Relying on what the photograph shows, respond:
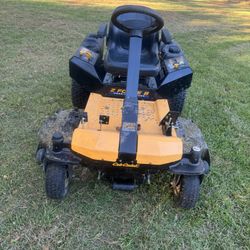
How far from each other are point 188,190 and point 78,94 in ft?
5.36

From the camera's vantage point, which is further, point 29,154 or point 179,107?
point 179,107

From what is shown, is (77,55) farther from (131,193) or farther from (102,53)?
(131,193)

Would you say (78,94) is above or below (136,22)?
below

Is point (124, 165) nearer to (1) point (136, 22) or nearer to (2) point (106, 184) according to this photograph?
(2) point (106, 184)

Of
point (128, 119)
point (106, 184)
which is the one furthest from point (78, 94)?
point (128, 119)

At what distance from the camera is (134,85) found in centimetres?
270

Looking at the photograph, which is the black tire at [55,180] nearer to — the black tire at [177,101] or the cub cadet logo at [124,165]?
the cub cadet logo at [124,165]

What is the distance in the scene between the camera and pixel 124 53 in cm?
328

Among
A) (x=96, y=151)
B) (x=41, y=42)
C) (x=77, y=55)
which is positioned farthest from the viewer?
(x=41, y=42)

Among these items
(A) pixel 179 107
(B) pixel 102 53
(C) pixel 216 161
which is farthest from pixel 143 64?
(C) pixel 216 161

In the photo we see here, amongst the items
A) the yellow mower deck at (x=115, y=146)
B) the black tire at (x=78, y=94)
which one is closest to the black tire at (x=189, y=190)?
the yellow mower deck at (x=115, y=146)

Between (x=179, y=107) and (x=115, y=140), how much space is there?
1.56 meters

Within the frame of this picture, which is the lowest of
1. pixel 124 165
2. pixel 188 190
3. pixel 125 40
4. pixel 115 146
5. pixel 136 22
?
pixel 188 190

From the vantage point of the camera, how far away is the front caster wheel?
2.56 metres
